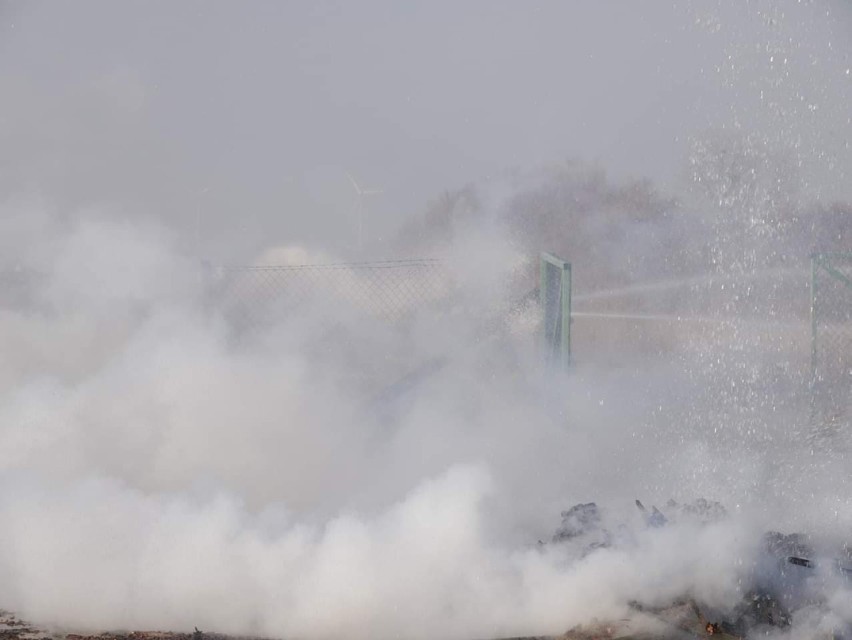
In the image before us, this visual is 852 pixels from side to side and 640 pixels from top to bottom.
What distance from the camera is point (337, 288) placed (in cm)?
1078

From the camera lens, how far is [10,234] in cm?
993

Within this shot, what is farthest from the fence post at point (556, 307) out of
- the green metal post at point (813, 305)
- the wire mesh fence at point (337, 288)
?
the green metal post at point (813, 305)

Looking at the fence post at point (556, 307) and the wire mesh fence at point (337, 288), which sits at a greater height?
the wire mesh fence at point (337, 288)

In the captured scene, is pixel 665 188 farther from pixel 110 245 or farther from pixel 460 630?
pixel 460 630

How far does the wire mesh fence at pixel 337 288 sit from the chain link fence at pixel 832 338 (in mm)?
3165

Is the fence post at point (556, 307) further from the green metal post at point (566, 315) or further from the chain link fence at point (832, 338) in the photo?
the chain link fence at point (832, 338)

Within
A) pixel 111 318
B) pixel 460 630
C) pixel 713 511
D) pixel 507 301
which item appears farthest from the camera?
pixel 507 301

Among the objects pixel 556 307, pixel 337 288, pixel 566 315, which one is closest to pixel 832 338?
pixel 556 307

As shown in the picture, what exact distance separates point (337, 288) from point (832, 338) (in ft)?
14.4

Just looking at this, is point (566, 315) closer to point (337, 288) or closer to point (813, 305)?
point (813, 305)

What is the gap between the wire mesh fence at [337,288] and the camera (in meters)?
10.2

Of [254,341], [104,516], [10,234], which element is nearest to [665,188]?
[254,341]

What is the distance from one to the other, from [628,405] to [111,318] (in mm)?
4234

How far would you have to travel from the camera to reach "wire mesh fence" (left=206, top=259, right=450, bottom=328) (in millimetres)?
10227
